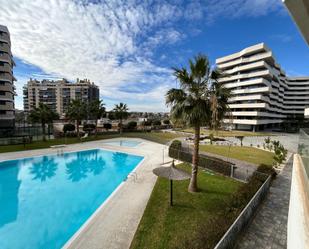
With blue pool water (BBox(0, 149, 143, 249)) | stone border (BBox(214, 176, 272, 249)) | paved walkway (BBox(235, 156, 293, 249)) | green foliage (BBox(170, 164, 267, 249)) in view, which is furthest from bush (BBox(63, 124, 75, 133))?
stone border (BBox(214, 176, 272, 249))

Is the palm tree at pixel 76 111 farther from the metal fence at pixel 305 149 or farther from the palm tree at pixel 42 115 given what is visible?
the metal fence at pixel 305 149

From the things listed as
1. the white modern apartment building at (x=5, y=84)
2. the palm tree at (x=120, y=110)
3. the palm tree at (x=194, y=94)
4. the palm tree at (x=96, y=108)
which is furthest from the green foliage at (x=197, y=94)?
the white modern apartment building at (x=5, y=84)

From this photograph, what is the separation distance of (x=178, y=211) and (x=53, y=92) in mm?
117693

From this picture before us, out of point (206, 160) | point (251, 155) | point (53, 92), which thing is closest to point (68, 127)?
point (206, 160)

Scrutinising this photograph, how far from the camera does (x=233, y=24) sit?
1884 cm

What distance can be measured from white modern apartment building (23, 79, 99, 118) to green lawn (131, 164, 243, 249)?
101501 mm

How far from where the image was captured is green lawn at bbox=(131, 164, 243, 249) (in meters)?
6.83

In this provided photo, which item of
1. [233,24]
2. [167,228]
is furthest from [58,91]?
[167,228]

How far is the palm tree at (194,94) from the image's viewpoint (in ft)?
31.1

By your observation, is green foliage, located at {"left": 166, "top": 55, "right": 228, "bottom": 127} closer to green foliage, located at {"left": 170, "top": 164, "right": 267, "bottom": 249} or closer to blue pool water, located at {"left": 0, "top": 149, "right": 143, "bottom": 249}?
green foliage, located at {"left": 170, "top": 164, "right": 267, "bottom": 249}

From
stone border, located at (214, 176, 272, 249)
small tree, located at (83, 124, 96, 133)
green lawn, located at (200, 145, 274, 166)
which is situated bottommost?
green lawn, located at (200, 145, 274, 166)

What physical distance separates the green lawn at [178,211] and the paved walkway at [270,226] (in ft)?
5.55

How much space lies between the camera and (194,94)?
9797 mm

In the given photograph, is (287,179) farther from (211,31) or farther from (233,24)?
(211,31)
